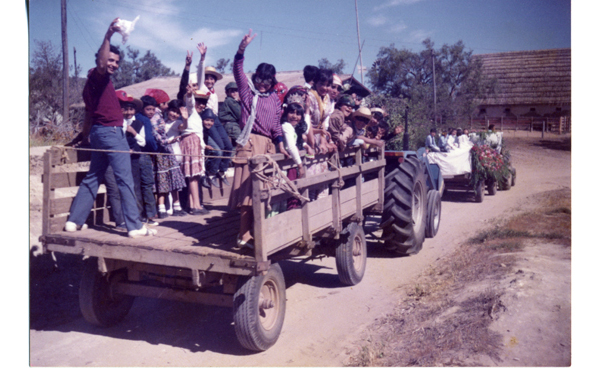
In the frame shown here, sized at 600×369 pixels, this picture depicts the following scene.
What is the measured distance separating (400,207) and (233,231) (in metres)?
2.61

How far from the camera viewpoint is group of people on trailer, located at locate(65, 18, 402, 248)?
158 inches

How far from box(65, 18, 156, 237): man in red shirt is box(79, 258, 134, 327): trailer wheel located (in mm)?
438

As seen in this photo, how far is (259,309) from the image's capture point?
3.75 metres

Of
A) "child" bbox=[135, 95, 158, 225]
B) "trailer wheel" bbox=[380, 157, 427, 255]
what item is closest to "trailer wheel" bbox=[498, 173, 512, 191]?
"trailer wheel" bbox=[380, 157, 427, 255]

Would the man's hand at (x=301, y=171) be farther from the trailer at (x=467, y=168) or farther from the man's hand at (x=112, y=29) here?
the trailer at (x=467, y=168)

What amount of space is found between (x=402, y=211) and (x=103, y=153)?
3754mm

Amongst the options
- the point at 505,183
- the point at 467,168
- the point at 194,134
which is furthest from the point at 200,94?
the point at 505,183

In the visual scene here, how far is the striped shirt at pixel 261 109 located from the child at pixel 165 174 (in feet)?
4.86

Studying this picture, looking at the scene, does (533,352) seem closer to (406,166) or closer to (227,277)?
(227,277)

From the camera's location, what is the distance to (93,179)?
13.7 ft

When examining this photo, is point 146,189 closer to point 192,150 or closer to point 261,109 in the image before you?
point 192,150

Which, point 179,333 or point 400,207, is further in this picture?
point 400,207

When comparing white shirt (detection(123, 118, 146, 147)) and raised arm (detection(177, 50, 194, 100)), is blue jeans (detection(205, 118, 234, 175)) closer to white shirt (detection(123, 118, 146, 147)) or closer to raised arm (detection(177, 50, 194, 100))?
raised arm (detection(177, 50, 194, 100))
